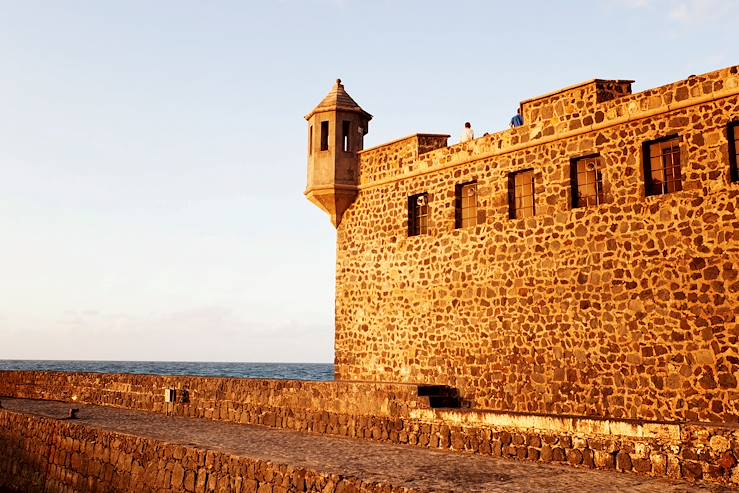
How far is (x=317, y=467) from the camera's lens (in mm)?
8734

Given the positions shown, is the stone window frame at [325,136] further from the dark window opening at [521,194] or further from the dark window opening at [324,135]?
the dark window opening at [521,194]

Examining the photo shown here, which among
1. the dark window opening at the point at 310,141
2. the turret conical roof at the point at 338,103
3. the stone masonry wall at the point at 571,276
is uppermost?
the turret conical roof at the point at 338,103

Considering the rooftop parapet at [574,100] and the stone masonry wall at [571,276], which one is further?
the rooftop parapet at [574,100]

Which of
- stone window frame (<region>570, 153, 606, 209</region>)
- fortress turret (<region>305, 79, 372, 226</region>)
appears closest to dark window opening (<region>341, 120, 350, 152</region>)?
fortress turret (<region>305, 79, 372, 226</region>)

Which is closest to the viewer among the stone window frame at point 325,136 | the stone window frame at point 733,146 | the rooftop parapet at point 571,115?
the stone window frame at point 733,146

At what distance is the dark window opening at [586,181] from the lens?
520 inches

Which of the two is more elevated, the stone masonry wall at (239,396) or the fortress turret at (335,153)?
the fortress turret at (335,153)

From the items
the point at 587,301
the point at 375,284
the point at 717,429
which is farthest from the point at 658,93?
the point at 375,284

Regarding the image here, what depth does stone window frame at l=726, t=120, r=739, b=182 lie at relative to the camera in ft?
37.4

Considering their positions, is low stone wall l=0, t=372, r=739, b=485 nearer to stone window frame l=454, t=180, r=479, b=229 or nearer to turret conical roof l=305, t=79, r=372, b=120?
stone window frame l=454, t=180, r=479, b=229

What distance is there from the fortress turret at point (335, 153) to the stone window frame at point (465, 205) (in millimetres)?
3542

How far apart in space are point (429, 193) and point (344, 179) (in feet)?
9.50

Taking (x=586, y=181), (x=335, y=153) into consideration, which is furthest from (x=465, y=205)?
(x=335, y=153)

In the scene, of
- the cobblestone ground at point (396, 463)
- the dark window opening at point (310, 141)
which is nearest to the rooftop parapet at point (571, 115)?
the dark window opening at point (310, 141)
